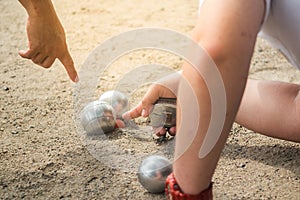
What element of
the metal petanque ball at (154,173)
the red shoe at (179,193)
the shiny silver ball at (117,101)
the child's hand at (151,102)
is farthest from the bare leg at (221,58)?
the shiny silver ball at (117,101)

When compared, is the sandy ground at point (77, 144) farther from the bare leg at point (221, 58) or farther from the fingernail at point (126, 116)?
the bare leg at point (221, 58)

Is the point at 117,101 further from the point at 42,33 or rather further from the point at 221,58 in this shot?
the point at 221,58

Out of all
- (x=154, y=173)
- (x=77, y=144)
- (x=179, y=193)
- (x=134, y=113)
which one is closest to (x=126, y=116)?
(x=134, y=113)

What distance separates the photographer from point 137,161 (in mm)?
1295

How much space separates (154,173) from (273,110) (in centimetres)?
35

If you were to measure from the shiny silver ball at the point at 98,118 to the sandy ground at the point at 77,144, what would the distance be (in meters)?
0.04

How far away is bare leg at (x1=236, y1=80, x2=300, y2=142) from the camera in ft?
4.25

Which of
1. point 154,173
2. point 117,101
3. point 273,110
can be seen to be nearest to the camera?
point 154,173

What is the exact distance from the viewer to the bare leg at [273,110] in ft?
4.25

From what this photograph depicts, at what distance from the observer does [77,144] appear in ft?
4.51

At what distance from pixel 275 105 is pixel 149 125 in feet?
1.06

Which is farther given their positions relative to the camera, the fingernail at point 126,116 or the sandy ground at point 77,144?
the fingernail at point 126,116

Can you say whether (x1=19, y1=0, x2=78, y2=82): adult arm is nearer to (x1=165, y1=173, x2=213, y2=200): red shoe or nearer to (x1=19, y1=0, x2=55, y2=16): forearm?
(x1=19, y1=0, x2=55, y2=16): forearm

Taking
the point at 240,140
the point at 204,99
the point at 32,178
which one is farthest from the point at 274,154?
the point at 32,178
